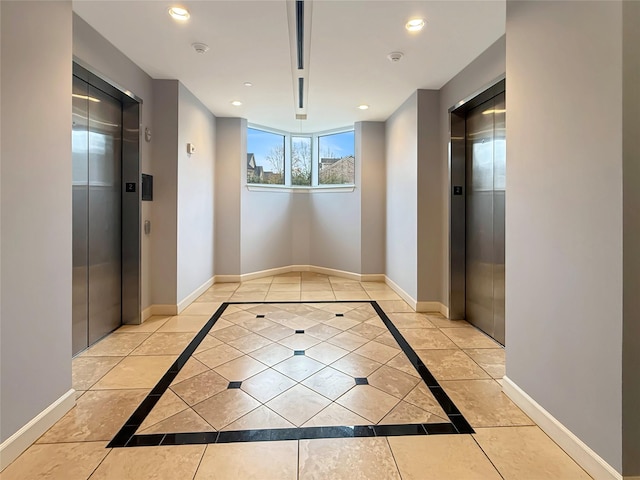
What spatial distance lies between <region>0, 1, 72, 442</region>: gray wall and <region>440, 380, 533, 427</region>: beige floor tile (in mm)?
2508

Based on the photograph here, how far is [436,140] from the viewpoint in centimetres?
428

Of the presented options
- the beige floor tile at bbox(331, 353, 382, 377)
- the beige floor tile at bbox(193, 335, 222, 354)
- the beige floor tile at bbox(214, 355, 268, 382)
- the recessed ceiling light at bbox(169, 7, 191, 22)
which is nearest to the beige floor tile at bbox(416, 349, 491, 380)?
the beige floor tile at bbox(331, 353, 382, 377)

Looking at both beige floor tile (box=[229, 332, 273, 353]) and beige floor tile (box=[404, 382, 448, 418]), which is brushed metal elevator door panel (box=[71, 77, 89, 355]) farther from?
beige floor tile (box=[404, 382, 448, 418])

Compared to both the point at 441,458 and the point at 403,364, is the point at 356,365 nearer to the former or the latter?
the point at 403,364

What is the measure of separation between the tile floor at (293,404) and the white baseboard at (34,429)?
37mm

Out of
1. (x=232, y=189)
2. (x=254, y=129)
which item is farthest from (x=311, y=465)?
(x=254, y=129)

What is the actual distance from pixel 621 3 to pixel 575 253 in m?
1.11

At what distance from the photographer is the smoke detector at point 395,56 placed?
10.7 ft

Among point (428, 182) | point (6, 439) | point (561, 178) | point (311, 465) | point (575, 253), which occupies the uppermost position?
point (428, 182)

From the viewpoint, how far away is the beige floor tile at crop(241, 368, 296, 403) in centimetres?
236

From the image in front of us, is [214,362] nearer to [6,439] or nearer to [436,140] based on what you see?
[6,439]

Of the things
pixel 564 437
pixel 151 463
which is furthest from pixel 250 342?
pixel 564 437

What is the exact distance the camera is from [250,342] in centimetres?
333

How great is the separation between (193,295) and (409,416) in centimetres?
355
